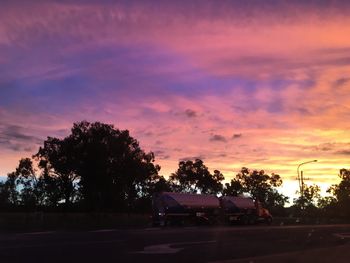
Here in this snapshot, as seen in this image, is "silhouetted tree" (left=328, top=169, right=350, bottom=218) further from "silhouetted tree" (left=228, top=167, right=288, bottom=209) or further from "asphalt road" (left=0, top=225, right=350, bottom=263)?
"asphalt road" (left=0, top=225, right=350, bottom=263)

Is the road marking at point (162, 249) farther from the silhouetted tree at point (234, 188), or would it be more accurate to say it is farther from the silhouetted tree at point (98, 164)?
the silhouetted tree at point (234, 188)

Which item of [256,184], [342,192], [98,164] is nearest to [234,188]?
[256,184]

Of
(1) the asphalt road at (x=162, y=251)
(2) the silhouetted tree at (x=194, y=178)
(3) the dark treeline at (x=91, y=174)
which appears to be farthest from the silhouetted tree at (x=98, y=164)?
(1) the asphalt road at (x=162, y=251)

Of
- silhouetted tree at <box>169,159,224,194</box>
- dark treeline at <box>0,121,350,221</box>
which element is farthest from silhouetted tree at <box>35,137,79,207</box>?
silhouetted tree at <box>169,159,224,194</box>

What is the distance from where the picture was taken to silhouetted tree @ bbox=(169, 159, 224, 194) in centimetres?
10438

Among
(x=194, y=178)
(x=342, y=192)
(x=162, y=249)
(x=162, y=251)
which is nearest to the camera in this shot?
(x=162, y=251)

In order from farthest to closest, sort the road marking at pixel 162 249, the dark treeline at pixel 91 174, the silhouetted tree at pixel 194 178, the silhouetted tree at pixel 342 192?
the silhouetted tree at pixel 342 192
the silhouetted tree at pixel 194 178
the dark treeline at pixel 91 174
the road marking at pixel 162 249

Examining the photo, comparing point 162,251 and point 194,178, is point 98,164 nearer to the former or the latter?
point 194,178

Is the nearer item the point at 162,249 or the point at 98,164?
the point at 162,249

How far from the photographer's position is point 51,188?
83.5 meters

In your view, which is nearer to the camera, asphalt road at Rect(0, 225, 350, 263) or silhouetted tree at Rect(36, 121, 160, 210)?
asphalt road at Rect(0, 225, 350, 263)

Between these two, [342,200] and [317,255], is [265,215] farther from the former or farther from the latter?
[342,200]

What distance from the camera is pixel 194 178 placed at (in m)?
104

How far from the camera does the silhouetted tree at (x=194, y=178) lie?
104 meters
